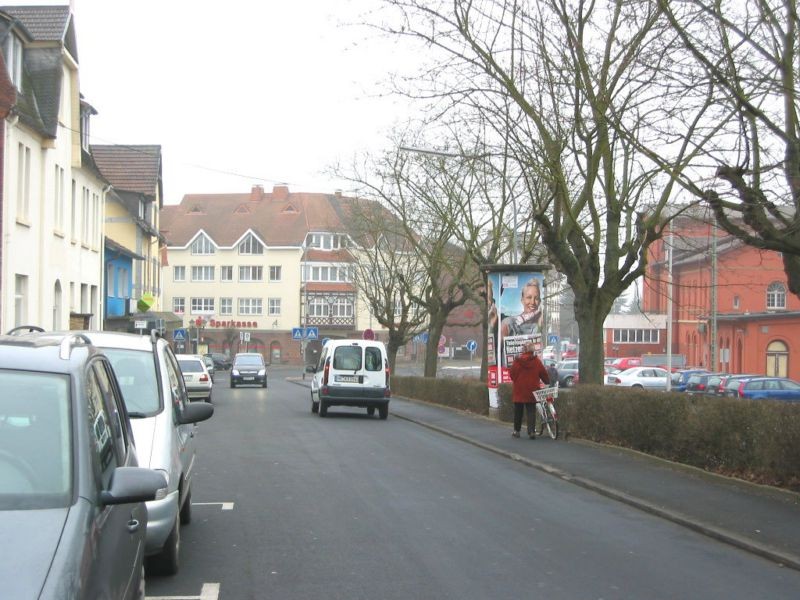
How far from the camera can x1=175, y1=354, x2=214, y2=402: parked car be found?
32781 mm

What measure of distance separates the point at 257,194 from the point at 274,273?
11.0m

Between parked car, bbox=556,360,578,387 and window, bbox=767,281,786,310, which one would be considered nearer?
parked car, bbox=556,360,578,387

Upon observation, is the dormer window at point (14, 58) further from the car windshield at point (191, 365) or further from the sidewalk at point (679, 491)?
the sidewalk at point (679, 491)

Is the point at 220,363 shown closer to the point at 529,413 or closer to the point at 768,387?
the point at 768,387

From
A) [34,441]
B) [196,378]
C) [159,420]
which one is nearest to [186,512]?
[159,420]

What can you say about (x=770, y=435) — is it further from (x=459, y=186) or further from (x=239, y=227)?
(x=239, y=227)

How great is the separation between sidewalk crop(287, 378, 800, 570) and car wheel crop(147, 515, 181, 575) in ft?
15.1

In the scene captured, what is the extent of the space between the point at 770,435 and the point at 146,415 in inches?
303

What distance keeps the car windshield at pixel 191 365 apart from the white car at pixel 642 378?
21.6 meters

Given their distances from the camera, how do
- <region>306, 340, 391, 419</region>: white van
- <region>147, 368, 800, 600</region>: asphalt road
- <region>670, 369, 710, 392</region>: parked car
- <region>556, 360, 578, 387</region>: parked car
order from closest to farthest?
1. <region>147, 368, 800, 600</region>: asphalt road
2. <region>306, 340, 391, 419</region>: white van
3. <region>670, 369, 710, 392</region>: parked car
4. <region>556, 360, 578, 387</region>: parked car

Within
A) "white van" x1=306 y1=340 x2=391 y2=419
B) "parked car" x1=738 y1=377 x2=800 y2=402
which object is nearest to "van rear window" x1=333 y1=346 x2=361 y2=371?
"white van" x1=306 y1=340 x2=391 y2=419

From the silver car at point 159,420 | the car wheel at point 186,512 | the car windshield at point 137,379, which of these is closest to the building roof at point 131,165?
the car wheel at point 186,512

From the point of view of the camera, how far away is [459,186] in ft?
112

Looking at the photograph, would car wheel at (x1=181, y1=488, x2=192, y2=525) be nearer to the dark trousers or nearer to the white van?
the dark trousers
